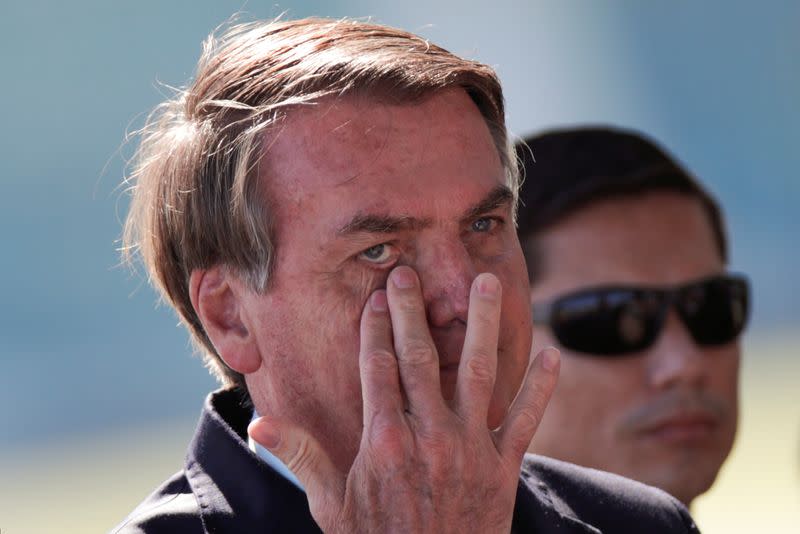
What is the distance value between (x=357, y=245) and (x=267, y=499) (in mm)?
529

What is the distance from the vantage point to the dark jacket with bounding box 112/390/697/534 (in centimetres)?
240

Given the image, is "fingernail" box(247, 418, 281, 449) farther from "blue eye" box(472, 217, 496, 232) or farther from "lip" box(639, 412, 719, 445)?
"lip" box(639, 412, 719, 445)

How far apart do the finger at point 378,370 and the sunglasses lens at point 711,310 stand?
1.96m

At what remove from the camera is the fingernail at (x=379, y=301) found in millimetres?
2324

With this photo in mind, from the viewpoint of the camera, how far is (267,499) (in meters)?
2.43

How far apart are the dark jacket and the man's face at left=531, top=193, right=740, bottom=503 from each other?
3.50ft

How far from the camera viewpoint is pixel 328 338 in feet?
7.84

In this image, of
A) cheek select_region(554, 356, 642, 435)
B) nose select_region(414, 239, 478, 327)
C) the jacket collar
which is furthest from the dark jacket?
cheek select_region(554, 356, 642, 435)

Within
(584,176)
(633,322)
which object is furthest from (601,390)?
(584,176)

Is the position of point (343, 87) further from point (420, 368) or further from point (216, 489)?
point (216, 489)

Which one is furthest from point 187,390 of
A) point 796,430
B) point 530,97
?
point 796,430

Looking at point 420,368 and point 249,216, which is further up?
point 249,216

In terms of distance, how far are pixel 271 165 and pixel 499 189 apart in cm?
47

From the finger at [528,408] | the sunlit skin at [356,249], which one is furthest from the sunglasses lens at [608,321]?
the finger at [528,408]
